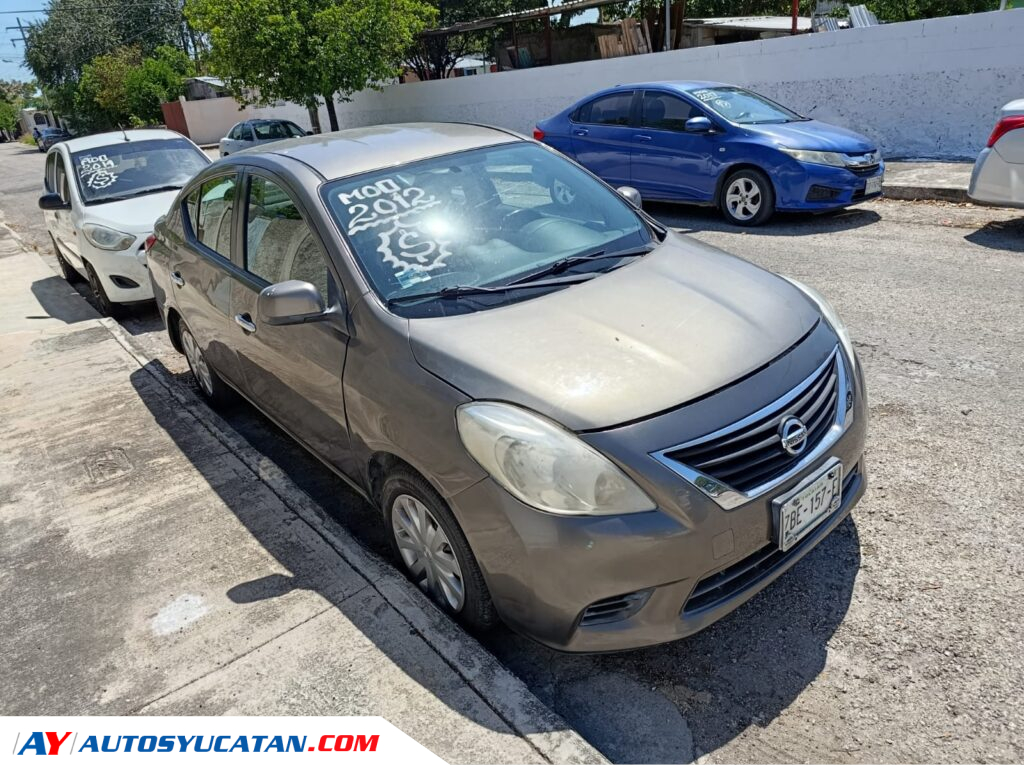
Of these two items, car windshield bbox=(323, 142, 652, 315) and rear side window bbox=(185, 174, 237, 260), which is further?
rear side window bbox=(185, 174, 237, 260)

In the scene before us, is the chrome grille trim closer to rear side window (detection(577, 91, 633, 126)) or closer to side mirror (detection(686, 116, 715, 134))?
side mirror (detection(686, 116, 715, 134))

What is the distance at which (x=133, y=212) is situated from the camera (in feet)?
25.3

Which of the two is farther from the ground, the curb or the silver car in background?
the silver car in background

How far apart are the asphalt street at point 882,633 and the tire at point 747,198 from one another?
3.86 metres

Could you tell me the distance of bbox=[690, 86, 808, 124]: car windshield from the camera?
880 cm

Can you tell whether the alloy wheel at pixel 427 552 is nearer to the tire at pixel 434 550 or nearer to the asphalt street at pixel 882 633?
the tire at pixel 434 550

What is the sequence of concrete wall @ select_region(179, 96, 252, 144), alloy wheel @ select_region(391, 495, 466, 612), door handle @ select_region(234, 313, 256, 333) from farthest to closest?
concrete wall @ select_region(179, 96, 252, 144)
door handle @ select_region(234, 313, 256, 333)
alloy wheel @ select_region(391, 495, 466, 612)

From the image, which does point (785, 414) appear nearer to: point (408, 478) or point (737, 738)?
point (737, 738)

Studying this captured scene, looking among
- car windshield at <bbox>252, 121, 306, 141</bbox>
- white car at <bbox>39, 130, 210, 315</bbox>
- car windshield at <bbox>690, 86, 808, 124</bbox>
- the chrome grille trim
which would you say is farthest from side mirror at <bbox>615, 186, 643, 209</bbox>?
car windshield at <bbox>252, 121, 306, 141</bbox>

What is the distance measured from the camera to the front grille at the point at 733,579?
2.44 metres

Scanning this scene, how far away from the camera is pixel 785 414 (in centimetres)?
252

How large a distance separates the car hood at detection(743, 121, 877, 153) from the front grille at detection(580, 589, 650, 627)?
7.00 m

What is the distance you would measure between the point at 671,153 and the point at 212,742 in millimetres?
8134

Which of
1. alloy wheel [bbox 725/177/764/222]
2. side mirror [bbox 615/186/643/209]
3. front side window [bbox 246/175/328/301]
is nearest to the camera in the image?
front side window [bbox 246/175/328/301]
